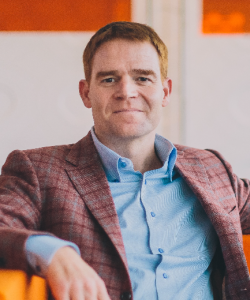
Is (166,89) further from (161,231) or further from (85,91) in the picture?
(161,231)

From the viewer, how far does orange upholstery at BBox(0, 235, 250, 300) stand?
2.41ft

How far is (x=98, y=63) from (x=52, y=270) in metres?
0.81

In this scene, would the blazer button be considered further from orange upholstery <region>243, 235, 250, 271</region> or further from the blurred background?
the blurred background

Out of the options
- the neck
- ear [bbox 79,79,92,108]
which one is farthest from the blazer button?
ear [bbox 79,79,92,108]

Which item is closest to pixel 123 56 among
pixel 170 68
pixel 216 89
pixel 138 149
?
pixel 138 149

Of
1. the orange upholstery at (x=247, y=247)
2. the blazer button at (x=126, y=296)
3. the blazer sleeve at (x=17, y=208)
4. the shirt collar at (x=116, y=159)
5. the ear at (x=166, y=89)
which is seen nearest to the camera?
the blazer sleeve at (x=17, y=208)

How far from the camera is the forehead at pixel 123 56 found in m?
1.31

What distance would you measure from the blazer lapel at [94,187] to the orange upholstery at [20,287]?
0.28 meters

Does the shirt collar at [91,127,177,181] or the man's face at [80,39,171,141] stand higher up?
the man's face at [80,39,171,141]

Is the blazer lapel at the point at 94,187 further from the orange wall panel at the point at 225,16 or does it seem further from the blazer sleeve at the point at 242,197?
the orange wall panel at the point at 225,16

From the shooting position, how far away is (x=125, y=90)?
1300 mm

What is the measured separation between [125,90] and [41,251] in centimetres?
68

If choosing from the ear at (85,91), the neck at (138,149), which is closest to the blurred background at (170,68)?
the ear at (85,91)

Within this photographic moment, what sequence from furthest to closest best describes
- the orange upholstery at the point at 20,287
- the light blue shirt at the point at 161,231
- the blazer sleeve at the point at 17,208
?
1. the light blue shirt at the point at 161,231
2. the blazer sleeve at the point at 17,208
3. the orange upholstery at the point at 20,287
